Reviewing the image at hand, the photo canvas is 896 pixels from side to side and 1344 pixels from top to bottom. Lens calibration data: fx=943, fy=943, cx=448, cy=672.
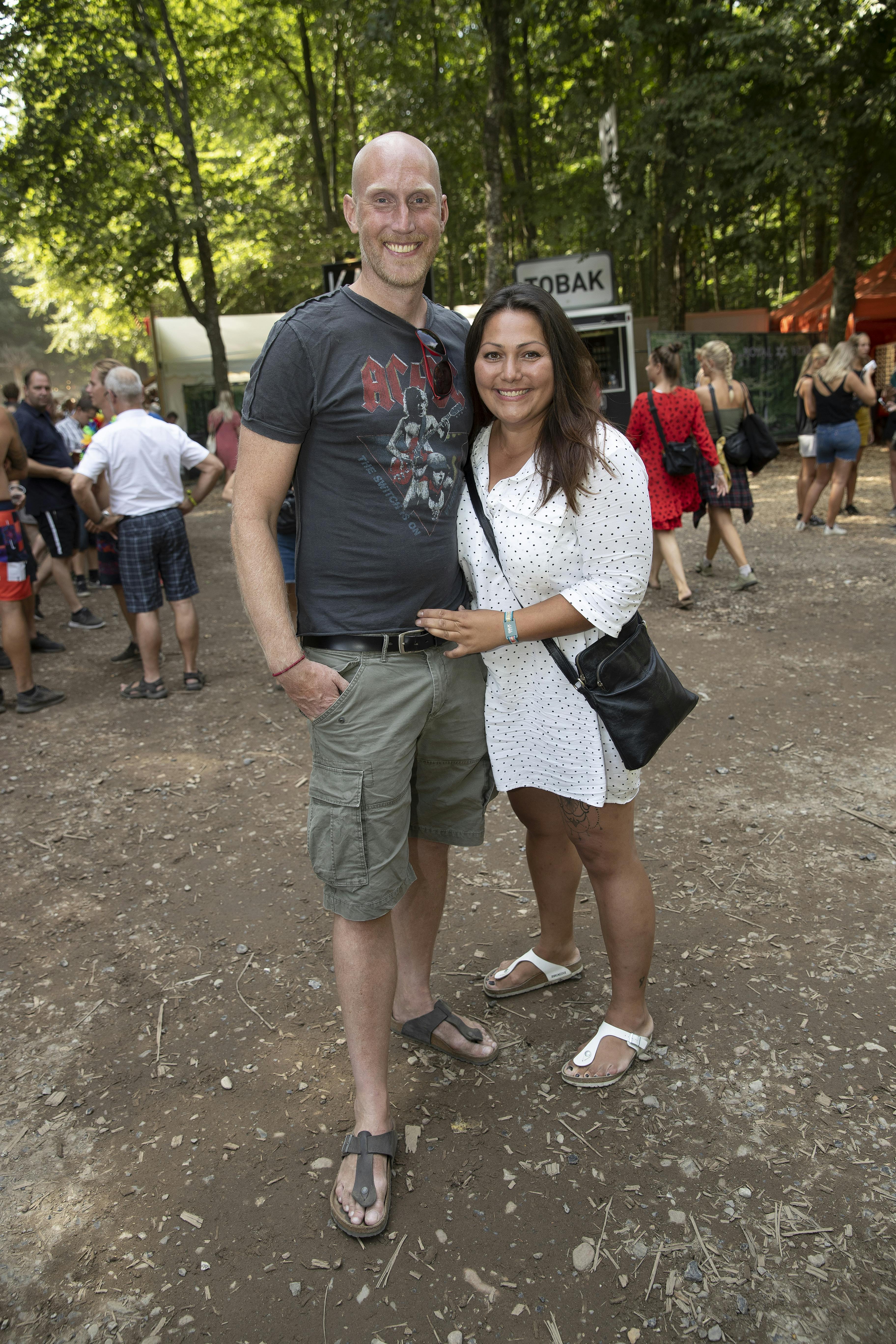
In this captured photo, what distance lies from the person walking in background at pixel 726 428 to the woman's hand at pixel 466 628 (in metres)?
6.03

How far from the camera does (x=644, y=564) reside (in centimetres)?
225

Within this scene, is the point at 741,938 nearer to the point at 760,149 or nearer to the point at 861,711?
the point at 861,711

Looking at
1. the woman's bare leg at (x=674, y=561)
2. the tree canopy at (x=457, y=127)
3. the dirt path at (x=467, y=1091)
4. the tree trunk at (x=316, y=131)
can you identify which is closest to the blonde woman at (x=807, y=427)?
the woman's bare leg at (x=674, y=561)

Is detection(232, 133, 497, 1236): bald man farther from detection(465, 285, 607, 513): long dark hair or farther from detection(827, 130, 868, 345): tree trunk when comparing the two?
detection(827, 130, 868, 345): tree trunk

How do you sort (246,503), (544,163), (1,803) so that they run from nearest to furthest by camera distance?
(246,503)
(1,803)
(544,163)

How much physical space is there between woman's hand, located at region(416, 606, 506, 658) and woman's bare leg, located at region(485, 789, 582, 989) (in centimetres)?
47

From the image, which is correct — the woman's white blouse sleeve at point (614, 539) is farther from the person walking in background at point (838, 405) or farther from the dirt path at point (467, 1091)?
the person walking in background at point (838, 405)

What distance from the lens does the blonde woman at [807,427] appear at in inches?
390

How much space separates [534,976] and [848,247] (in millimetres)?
18043

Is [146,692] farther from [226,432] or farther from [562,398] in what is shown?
[562,398]

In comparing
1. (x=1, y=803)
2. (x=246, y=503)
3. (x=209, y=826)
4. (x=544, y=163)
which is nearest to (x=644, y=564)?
(x=246, y=503)

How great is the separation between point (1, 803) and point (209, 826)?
1265 mm

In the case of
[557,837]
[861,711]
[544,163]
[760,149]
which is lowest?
[861,711]

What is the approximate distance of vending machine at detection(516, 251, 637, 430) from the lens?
39.9ft
